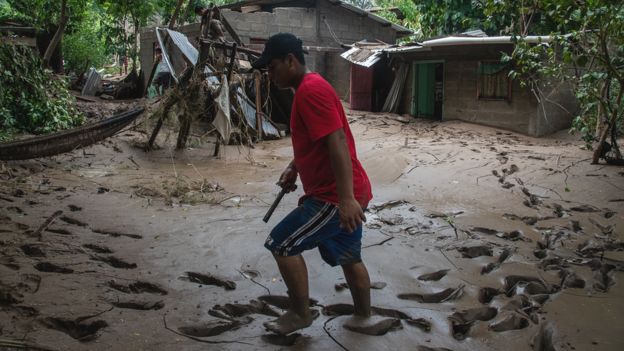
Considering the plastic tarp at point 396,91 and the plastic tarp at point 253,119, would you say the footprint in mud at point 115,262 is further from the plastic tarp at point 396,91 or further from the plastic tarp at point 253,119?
the plastic tarp at point 396,91

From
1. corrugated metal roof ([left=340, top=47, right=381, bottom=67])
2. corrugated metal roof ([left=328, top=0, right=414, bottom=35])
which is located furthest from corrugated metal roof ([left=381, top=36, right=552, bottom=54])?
corrugated metal roof ([left=328, top=0, right=414, bottom=35])

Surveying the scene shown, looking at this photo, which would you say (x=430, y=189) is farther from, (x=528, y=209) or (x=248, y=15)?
(x=248, y=15)

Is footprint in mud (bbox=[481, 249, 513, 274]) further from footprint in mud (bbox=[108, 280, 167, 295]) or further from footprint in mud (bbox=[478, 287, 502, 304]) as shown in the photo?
footprint in mud (bbox=[108, 280, 167, 295])

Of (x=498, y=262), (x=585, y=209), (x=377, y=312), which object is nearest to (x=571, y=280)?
(x=498, y=262)

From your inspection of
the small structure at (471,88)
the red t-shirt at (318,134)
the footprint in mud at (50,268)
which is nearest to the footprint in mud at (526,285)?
the red t-shirt at (318,134)

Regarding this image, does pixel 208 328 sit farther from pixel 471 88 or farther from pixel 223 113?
pixel 471 88

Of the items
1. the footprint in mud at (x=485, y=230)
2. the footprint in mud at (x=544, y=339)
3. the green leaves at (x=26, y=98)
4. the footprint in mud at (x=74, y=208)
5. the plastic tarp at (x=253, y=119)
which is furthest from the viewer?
the plastic tarp at (x=253, y=119)

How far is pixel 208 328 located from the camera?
94.7 inches

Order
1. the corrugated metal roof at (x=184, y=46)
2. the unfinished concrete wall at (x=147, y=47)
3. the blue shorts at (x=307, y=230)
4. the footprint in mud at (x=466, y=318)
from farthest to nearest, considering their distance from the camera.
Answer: the unfinished concrete wall at (x=147, y=47) < the corrugated metal roof at (x=184, y=46) < the footprint in mud at (x=466, y=318) < the blue shorts at (x=307, y=230)

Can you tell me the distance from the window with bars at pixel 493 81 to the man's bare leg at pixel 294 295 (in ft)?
33.2

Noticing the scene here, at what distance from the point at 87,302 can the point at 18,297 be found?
1.06ft

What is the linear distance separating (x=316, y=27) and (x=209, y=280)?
12.7 metres

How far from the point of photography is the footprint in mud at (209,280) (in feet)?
9.81

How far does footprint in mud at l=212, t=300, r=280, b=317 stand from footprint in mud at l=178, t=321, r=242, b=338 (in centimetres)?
16
